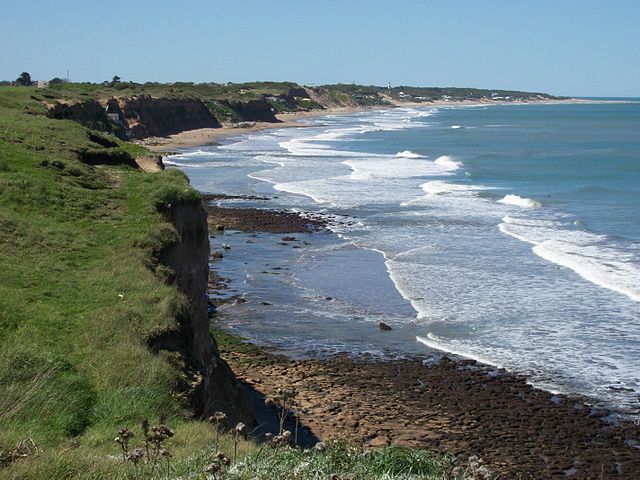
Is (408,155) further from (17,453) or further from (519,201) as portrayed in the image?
(17,453)

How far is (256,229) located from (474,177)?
24.6 metres

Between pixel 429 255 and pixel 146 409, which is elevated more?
pixel 146 409

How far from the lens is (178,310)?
12.9 meters

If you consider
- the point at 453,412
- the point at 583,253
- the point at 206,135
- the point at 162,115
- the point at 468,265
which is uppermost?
the point at 162,115

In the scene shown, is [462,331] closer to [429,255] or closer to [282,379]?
[282,379]

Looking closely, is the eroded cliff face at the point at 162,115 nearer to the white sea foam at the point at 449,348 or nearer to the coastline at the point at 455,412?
the white sea foam at the point at 449,348

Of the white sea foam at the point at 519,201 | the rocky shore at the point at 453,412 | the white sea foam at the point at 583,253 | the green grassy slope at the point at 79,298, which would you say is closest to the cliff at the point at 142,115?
the white sea foam at the point at 519,201

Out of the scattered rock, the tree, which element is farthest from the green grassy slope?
the tree

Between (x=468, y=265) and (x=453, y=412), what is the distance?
42.2ft

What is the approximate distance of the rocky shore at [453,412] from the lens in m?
14.8

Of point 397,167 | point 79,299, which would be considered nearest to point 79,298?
point 79,299

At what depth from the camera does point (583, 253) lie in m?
30.7

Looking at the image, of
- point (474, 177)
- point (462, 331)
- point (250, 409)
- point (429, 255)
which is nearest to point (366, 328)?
point (462, 331)

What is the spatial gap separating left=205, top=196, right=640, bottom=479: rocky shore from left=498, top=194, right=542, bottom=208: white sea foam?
84.5 feet
